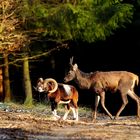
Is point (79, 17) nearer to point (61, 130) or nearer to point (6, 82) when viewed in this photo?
point (6, 82)

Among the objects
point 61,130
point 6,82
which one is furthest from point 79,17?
point 61,130

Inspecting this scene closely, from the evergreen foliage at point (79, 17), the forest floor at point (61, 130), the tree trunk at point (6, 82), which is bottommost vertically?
the tree trunk at point (6, 82)

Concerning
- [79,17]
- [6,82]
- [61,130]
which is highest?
[79,17]

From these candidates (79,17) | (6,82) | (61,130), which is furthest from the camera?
(6,82)

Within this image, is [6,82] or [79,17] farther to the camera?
[6,82]

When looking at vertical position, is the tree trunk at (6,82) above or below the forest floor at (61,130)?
below

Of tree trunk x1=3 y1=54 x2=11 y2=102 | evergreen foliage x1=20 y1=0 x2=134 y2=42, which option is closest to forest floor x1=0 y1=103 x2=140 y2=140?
evergreen foliage x1=20 y1=0 x2=134 y2=42

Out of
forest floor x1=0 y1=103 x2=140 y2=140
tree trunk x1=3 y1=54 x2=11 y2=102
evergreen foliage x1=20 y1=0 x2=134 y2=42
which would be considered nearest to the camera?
forest floor x1=0 y1=103 x2=140 y2=140

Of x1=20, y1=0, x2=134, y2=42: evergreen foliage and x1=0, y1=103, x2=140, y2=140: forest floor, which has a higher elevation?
x1=20, y1=0, x2=134, y2=42: evergreen foliage

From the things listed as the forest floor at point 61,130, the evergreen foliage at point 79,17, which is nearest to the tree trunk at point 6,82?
the evergreen foliage at point 79,17

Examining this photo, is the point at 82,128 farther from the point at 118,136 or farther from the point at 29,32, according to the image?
the point at 29,32

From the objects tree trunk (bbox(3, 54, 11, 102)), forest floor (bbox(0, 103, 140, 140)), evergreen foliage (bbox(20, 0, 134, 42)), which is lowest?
tree trunk (bbox(3, 54, 11, 102))

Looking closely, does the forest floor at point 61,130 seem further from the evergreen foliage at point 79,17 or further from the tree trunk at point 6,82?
the tree trunk at point 6,82

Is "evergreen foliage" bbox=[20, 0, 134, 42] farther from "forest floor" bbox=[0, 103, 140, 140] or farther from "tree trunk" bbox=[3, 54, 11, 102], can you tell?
"forest floor" bbox=[0, 103, 140, 140]
